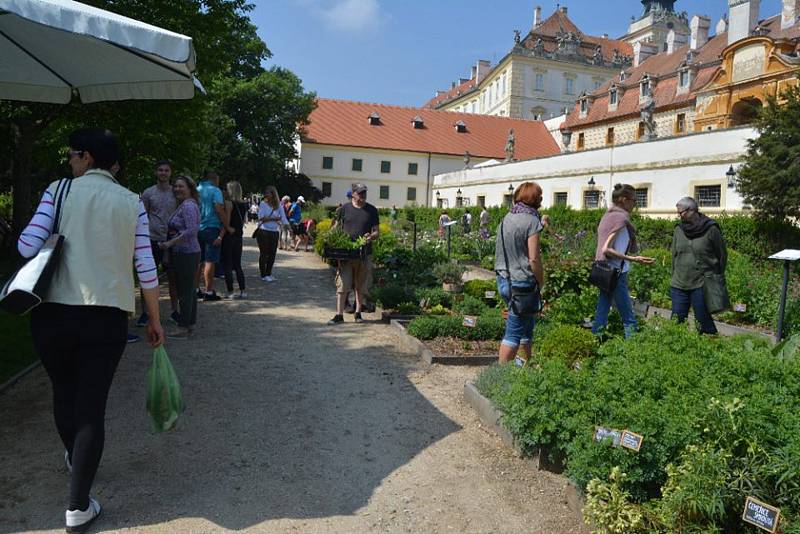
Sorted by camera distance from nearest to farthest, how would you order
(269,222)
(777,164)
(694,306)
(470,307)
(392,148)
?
1. (694,306)
2. (470,307)
3. (269,222)
4. (777,164)
5. (392,148)

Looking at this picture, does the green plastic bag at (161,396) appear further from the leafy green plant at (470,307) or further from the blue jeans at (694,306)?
the leafy green plant at (470,307)

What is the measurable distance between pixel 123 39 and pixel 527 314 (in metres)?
3.47

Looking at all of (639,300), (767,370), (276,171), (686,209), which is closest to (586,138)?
(276,171)

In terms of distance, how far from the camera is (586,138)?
174 ft

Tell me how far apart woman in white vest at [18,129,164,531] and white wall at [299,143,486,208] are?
2144 inches

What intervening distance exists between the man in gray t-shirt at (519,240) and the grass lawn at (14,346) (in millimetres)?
4156

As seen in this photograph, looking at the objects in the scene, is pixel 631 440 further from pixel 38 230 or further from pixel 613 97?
pixel 613 97

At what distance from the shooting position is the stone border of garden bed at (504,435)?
11.1 feet

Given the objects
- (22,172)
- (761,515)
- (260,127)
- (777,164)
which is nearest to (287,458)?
(761,515)

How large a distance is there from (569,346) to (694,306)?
77.5 inches

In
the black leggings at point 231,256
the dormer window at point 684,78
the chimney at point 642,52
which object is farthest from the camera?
the chimney at point 642,52

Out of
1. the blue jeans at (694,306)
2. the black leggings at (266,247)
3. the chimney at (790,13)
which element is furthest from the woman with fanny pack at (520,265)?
the chimney at (790,13)

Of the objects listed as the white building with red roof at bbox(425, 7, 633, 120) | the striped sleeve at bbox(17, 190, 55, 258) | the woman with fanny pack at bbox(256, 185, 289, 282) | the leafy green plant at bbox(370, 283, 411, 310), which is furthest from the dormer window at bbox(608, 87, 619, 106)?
the striped sleeve at bbox(17, 190, 55, 258)

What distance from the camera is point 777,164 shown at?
1752 cm
